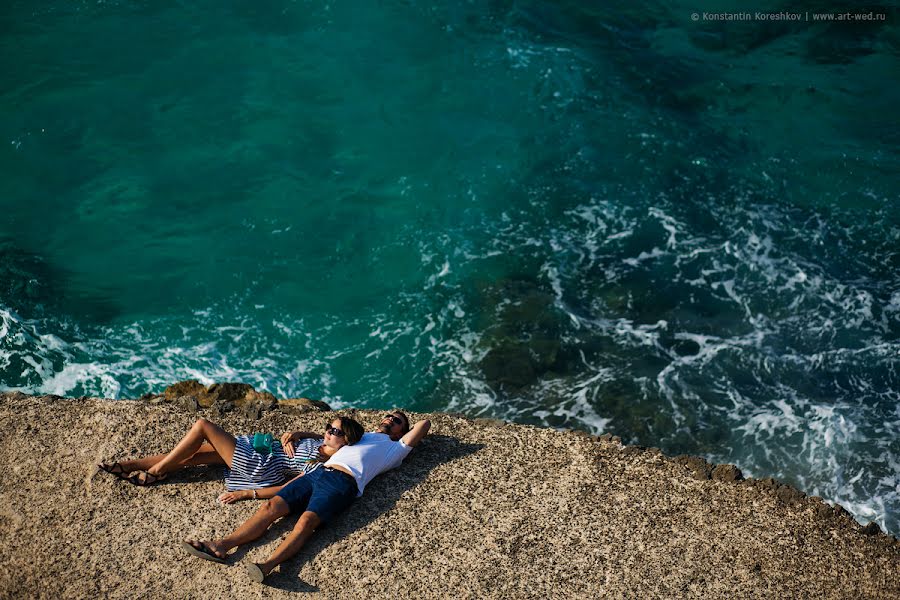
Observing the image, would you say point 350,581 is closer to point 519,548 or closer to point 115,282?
point 519,548

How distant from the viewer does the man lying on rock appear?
6.84 metres

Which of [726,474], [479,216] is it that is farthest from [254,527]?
[479,216]

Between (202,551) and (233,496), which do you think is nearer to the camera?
(202,551)

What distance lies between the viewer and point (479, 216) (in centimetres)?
1389

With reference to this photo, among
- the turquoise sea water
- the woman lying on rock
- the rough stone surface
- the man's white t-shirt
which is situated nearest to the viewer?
the man's white t-shirt

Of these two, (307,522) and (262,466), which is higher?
(262,466)

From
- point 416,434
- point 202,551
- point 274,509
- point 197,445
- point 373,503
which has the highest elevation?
point 197,445

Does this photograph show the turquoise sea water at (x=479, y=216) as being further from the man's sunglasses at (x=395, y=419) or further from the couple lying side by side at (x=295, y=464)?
the couple lying side by side at (x=295, y=464)

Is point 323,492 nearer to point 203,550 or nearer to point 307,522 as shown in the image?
point 307,522

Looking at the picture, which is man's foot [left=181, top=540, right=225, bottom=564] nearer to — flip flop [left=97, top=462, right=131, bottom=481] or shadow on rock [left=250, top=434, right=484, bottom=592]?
shadow on rock [left=250, top=434, right=484, bottom=592]

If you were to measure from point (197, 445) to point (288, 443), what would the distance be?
0.81m

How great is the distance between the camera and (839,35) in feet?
56.3

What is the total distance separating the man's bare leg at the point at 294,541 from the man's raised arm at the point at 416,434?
3.99 ft

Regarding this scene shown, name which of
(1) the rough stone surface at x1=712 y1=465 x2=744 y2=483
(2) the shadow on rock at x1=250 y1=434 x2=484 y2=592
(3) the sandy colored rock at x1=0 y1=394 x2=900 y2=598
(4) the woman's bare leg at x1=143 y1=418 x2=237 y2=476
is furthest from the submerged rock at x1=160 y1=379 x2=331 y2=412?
(1) the rough stone surface at x1=712 y1=465 x2=744 y2=483
